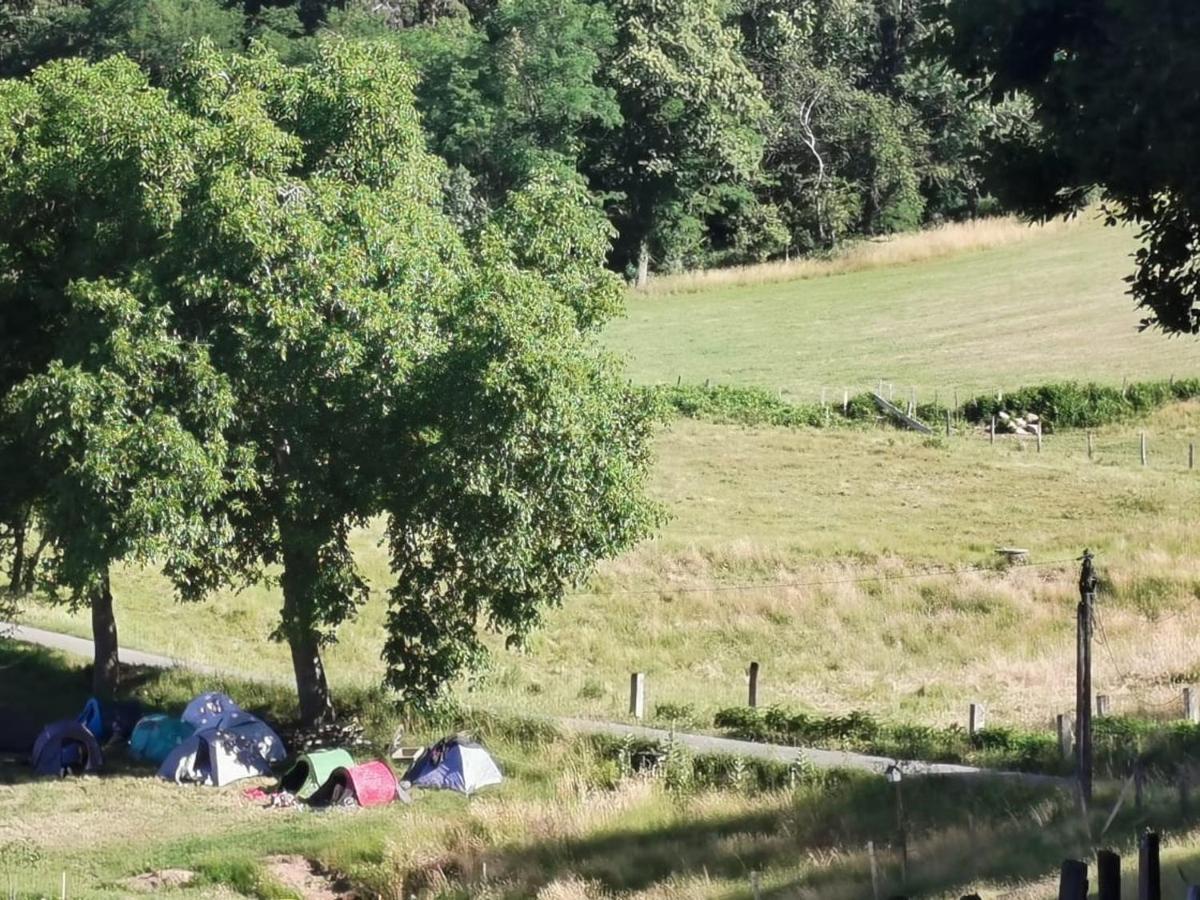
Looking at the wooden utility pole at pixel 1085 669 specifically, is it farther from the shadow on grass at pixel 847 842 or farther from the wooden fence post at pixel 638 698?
the wooden fence post at pixel 638 698

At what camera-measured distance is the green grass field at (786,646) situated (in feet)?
66.6

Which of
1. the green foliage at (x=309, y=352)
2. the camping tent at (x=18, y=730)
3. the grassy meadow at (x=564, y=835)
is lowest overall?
the grassy meadow at (x=564, y=835)

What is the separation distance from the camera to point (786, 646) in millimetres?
35844

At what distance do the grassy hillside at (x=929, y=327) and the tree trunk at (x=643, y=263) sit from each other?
2.84m

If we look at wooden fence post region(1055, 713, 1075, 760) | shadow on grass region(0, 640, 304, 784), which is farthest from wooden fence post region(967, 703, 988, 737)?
shadow on grass region(0, 640, 304, 784)

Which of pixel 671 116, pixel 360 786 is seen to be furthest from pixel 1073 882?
pixel 671 116

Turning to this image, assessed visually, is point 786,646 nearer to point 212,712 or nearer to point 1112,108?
point 212,712

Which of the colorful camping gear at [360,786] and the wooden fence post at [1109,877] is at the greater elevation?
the wooden fence post at [1109,877]

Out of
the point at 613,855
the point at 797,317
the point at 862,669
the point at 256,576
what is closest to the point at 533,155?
the point at 797,317

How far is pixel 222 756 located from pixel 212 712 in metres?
1.32

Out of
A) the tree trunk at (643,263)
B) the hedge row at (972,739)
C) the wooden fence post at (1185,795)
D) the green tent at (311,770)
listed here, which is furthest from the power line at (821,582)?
the tree trunk at (643,263)

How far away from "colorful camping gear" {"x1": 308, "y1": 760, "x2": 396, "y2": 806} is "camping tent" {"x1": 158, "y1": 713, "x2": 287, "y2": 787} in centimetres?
213

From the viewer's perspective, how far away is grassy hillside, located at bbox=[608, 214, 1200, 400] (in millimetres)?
59750

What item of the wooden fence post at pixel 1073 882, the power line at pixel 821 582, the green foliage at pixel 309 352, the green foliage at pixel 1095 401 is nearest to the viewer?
the wooden fence post at pixel 1073 882
